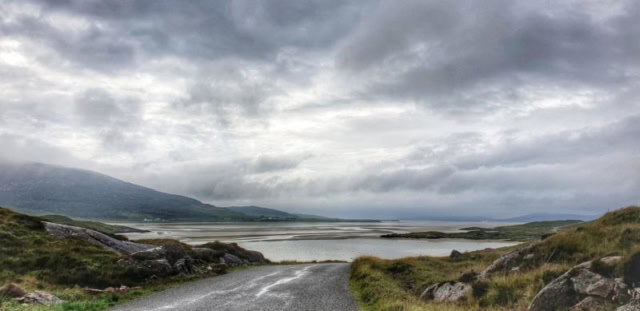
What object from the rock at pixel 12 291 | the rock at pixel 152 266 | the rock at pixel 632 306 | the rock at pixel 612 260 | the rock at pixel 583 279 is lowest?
the rock at pixel 152 266

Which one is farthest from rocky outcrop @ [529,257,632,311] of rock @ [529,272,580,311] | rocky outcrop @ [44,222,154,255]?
rocky outcrop @ [44,222,154,255]

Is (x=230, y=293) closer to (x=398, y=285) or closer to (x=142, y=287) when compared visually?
(x=142, y=287)

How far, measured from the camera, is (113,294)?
26.7 meters

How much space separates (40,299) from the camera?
22609 mm

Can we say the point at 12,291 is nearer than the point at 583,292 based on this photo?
No

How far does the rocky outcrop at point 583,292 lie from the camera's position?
46.8 feet

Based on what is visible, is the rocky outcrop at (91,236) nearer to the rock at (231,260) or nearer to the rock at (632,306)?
the rock at (231,260)

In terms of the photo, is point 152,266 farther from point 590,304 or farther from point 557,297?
point 590,304

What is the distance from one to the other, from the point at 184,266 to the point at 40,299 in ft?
60.5

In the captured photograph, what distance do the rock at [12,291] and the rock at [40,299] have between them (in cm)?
44

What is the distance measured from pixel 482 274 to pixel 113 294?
1027 inches

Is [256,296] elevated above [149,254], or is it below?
below

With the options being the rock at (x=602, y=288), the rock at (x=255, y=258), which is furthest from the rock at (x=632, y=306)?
the rock at (x=255, y=258)

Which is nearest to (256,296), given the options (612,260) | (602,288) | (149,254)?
(149,254)
